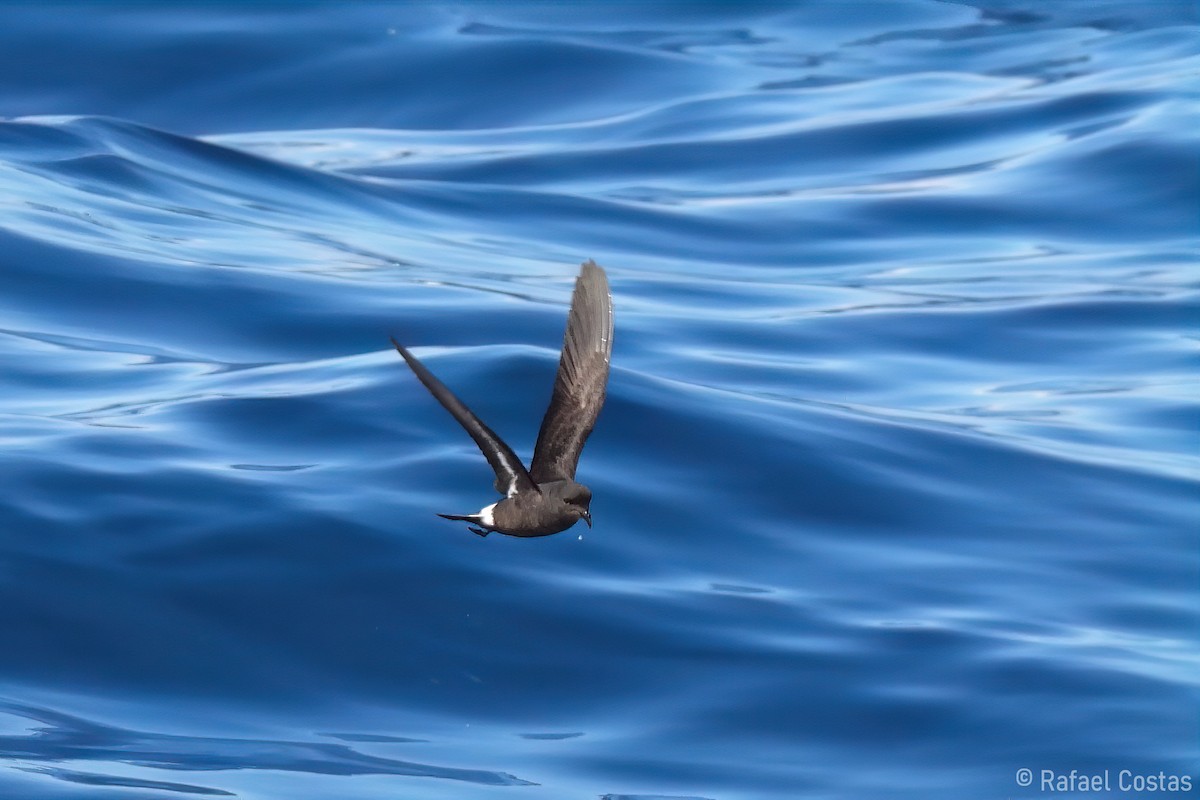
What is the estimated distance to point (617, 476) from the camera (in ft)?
38.9

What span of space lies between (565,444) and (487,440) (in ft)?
2.30

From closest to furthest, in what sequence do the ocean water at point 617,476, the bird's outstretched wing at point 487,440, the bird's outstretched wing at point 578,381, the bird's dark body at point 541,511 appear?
1. the bird's outstretched wing at point 487,440
2. the bird's dark body at point 541,511
3. the bird's outstretched wing at point 578,381
4. the ocean water at point 617,476

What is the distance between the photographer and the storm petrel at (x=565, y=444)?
501 centimetres

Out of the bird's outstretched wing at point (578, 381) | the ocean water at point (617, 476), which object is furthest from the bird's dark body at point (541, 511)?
the ocean water at point (617, 476)

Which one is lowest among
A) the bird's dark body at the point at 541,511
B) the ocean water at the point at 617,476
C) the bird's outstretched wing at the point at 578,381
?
the bird's dark body at the point at 541,511

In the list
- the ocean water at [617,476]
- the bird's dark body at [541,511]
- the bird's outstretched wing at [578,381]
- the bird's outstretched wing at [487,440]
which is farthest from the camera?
the ocean water at [617,476]

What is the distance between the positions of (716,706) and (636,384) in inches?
155

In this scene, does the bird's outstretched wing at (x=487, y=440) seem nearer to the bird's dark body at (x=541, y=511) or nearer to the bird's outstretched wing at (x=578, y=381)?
the bird's dark body at (x=541, y=511)

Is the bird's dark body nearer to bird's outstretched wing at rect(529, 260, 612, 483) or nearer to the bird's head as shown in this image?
the bird's head

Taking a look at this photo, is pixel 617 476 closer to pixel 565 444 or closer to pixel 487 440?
pixel 565 444

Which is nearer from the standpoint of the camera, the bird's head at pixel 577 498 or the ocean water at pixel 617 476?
the bird's head at pixel 577 498

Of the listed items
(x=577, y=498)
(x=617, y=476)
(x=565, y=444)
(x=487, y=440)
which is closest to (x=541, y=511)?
(x=577, y=498)

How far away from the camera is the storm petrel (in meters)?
5.01

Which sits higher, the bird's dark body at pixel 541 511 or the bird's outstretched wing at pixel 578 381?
the bird's outstretched wing at pixel 578 381
